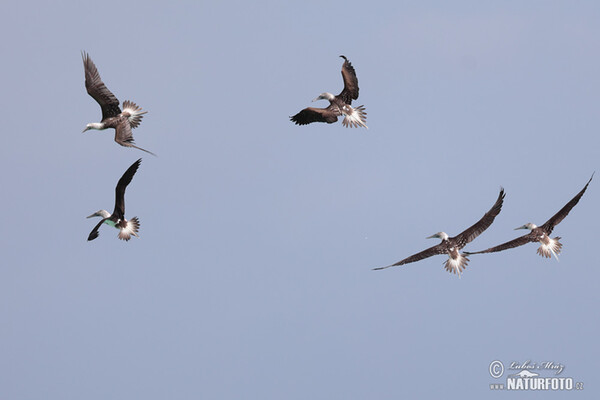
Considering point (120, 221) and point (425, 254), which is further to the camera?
point (120, 221)

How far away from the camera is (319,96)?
44.0m

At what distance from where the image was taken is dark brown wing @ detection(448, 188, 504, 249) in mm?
41875

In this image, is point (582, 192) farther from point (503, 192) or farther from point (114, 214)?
point (114, 214)

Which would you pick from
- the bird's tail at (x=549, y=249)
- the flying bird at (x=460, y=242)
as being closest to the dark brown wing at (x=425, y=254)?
the flying bird at (x=460, y=242)

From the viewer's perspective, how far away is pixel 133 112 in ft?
140

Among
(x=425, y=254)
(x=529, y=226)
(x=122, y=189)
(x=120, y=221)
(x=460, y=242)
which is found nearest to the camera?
(x=425, y=254)

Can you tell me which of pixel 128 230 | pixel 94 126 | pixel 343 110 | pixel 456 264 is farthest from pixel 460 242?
pixel 94 126

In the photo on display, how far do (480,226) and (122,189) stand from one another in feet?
34.9

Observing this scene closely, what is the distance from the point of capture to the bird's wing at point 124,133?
41.2 meters

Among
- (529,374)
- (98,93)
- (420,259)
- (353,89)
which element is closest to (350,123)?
(353,89)

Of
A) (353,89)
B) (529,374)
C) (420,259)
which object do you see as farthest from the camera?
(529,374)

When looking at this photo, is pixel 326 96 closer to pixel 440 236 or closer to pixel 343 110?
pixel 343 110

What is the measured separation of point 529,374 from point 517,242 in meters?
9.36

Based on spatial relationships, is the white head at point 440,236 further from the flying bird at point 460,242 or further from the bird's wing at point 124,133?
the bird's wing at point 124,133
